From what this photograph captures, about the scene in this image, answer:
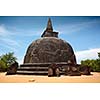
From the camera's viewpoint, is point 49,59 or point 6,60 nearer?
point 6,60

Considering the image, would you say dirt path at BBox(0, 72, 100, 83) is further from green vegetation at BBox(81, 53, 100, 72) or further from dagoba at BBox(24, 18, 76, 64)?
dagoba at BBox(24, 18, 76, 64)

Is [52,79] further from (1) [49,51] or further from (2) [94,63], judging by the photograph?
(1) [49,51]

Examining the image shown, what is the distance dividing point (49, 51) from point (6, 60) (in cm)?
145

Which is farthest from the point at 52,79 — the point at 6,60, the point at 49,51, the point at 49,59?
the point at 49,51

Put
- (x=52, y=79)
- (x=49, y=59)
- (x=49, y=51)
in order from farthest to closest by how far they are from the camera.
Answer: (x=49, y=51), (x=49, y=59), (x=52, y=79)

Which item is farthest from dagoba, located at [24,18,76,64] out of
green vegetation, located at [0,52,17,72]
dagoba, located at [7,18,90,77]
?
green vegetation, located at [0,52,17,72]

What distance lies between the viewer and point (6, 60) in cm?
516

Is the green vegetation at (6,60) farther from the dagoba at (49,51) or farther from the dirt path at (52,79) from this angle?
the dagoba at (49,51)

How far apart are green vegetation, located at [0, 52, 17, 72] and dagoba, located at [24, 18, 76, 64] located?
1.64 feet
